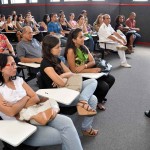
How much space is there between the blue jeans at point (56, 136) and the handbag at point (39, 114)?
0.08 meters

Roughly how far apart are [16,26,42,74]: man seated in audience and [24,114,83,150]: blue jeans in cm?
151

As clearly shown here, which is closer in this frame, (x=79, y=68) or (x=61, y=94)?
(x=61, y=94)

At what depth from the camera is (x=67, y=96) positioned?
1.65 m

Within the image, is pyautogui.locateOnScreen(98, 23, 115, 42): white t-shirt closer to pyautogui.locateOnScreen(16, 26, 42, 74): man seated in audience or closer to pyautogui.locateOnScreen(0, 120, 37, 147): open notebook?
pyautogui.locateOnScreen(16, 26, 42, 74): man seated in audience

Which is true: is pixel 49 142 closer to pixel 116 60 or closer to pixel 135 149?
pixel 135 149

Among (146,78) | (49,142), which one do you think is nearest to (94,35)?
(146,78)

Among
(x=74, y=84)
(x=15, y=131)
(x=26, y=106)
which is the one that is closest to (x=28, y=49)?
(x=74, y=84)

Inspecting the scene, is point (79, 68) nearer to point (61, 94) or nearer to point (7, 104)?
point (61, 94)

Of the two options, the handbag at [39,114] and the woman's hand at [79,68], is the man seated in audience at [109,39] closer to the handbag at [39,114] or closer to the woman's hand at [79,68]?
the woman's hand at [79,68]

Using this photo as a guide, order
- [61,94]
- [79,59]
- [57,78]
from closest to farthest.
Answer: [61,94], [57,78], [79,59]

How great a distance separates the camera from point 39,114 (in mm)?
1367

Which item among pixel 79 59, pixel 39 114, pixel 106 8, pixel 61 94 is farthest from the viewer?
pixel 106 8

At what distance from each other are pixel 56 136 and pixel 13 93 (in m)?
0.47

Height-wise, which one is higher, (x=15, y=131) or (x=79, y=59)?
(x=79, y=59)
